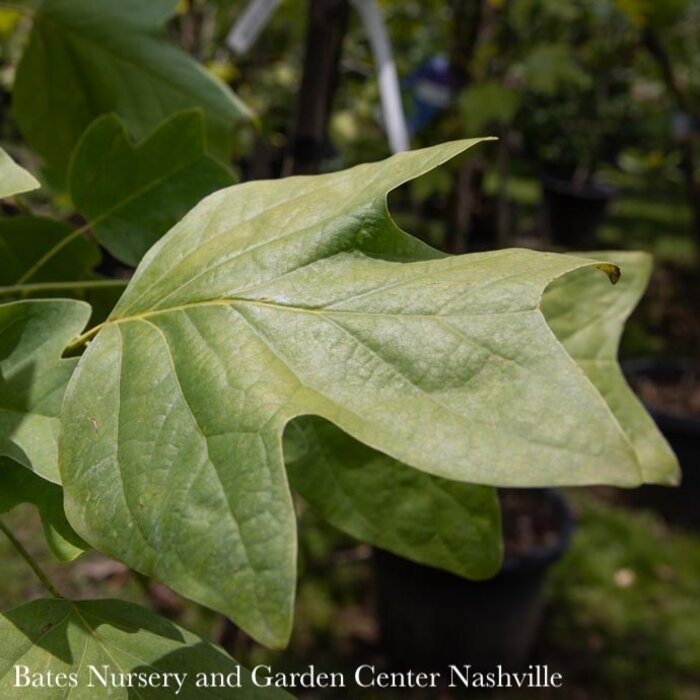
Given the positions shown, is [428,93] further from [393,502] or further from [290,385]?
[290,385]

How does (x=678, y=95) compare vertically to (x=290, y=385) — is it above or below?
below

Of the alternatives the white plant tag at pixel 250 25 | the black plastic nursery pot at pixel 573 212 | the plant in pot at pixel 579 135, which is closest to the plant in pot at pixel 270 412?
the white plant tag at pixel 250 25

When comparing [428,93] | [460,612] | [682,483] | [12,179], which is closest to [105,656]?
[12,179]

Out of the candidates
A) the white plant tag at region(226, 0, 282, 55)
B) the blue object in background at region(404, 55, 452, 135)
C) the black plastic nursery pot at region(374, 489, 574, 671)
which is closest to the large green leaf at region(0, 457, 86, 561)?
the white plant tag at region(226, 0, 282, 55)

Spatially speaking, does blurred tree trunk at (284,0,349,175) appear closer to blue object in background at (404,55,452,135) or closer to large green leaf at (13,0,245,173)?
large green leaf at (13,0,245,173)

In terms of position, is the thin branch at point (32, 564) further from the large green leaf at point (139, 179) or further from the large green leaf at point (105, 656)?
the large green leaf at point (139, 179)

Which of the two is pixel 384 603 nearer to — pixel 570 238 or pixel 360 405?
pixel 360 405

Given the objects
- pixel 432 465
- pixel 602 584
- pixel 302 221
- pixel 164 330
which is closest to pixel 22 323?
pixel 164 330
